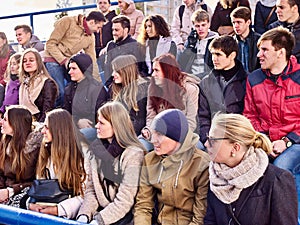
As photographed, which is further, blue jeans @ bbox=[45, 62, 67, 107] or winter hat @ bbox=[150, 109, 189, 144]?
blue jeans @ bbox=[45, 62, 67, 107]

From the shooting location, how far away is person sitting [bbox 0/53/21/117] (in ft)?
18.5

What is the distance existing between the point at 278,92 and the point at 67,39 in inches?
143

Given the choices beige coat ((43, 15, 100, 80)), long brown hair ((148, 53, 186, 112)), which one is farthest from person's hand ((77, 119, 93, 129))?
beige coat ((43, 15, 100, 80))

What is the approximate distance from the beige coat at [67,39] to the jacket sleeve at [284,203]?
4.31 metres

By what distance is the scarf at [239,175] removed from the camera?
2531mm

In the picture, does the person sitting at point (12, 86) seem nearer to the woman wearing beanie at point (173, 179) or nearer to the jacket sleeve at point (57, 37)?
the jacket sleeve at point (57, 37)

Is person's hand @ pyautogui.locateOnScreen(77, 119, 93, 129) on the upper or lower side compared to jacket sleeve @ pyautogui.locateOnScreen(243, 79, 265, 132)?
lower

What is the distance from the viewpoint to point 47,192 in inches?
134

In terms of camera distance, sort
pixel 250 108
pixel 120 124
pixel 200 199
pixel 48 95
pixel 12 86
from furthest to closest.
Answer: pixel 12 86, pixel 48 95, pixel 250 108, pixel 120 124, pixel 200 199

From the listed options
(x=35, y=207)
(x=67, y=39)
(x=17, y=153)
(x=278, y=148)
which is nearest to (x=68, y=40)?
(x=67, y=39)

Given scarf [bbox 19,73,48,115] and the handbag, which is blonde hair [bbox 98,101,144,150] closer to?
the handbag

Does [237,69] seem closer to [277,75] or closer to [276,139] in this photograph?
[277,75]

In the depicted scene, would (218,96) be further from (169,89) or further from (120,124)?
(120,124)

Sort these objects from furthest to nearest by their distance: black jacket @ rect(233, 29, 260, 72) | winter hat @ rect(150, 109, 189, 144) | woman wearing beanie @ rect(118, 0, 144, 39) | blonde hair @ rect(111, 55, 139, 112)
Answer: woman wearing beanie @ rect(118, 0, 144, 39), black jacket @ rect(233, 29, 260, 72), blonde hair @ rect(111, 55, 139, 112), winter hat @ rect(150, 109, 189, 144)
